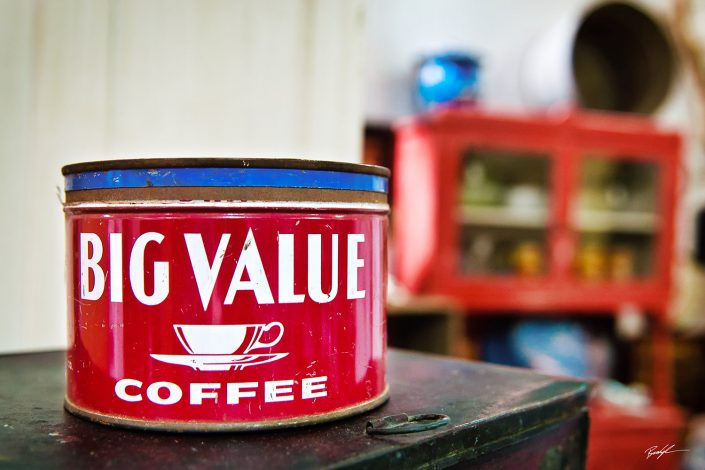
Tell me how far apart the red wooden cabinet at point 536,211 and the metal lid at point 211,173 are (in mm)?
1912

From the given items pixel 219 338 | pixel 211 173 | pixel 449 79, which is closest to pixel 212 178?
pixel 211 173

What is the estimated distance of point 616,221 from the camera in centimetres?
291

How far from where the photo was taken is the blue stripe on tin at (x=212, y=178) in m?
0.54

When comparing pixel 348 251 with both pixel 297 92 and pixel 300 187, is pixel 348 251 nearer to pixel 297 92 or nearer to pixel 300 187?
pixel 300 187

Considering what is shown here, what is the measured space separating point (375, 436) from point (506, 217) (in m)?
2.26

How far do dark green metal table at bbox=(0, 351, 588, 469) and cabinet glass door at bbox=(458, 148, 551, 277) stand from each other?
1.86 meters

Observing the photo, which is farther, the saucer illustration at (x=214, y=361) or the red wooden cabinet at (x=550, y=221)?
the red wooden cabinet at (x=550, y=221)

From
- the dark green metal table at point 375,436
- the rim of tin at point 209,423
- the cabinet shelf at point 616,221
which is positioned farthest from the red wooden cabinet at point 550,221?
the rim of tin at point 209,423

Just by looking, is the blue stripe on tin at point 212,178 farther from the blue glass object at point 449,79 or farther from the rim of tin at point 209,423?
the blue glass object at point 449,79

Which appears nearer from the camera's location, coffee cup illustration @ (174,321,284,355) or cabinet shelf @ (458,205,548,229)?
coffee cup illustration @ (174,321,284,355)

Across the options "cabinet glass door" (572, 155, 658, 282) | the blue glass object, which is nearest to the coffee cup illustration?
the blue glass object

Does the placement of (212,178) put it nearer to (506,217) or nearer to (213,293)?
(213,293)

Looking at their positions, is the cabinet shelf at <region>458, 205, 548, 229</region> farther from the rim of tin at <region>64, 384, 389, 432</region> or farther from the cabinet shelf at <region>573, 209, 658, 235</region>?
the rim of tin at <region>64, 384, 389, 432</region>

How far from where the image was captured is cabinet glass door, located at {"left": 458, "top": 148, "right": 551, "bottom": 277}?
2.62m
